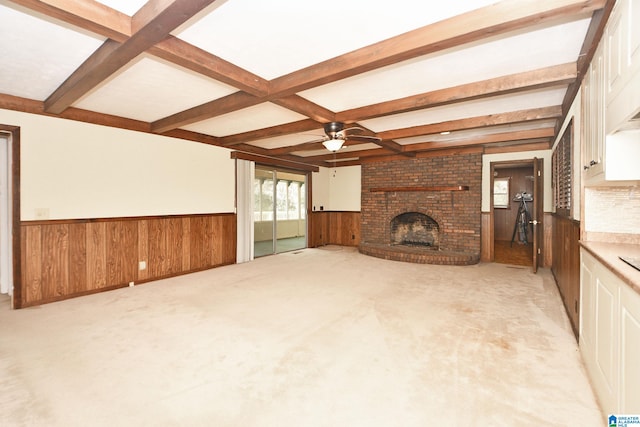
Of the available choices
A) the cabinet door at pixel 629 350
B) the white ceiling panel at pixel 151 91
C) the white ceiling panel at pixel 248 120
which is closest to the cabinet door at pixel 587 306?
the cabinet door at pixel 629 350

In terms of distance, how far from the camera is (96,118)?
12.6 feet

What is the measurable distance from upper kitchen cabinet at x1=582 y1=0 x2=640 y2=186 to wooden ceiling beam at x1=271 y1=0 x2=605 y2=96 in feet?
0.82

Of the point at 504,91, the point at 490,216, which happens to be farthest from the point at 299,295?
the point at 490,216

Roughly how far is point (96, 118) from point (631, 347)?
17.5ft

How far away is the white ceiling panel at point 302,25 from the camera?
1764 mm

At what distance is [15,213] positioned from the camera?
10.8ft

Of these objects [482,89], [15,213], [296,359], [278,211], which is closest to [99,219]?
[15,213]

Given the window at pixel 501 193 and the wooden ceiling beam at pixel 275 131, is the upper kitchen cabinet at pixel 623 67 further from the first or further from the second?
the window at pixel 501 193

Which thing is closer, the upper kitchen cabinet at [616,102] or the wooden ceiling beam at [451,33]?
the upper kitchen cabinet at [616,102]

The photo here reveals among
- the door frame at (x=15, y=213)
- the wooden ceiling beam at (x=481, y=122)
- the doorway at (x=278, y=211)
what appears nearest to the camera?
the door frame at (x=15, y=213)

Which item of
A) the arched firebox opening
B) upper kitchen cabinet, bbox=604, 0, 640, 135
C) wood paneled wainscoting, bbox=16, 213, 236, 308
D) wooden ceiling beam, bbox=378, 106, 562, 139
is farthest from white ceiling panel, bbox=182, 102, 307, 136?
the arched firebox opening

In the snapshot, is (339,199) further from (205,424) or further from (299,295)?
(205,424)

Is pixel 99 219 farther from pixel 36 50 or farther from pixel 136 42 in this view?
pixel 136 42

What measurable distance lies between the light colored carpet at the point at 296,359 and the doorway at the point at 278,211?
337cm
